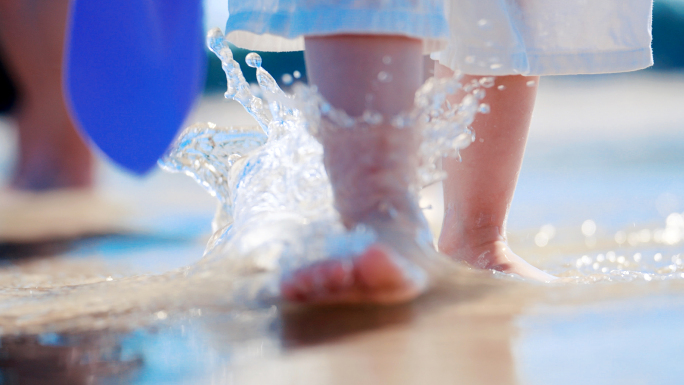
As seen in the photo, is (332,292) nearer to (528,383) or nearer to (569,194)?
(528,383)

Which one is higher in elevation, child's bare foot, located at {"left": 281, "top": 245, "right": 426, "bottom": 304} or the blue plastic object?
the blue plastic object

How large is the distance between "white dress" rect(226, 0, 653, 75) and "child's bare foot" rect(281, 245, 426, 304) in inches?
11.8

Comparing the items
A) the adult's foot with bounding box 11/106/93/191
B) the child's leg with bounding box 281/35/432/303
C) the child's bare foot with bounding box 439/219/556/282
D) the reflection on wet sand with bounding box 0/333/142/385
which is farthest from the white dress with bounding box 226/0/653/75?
the adult's foot with bounding box 11/106/93/191

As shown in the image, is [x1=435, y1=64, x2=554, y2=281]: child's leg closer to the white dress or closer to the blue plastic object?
the white dress

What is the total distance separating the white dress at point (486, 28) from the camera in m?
0.79

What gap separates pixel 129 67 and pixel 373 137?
2.35 ft

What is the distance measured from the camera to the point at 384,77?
0.79 metres

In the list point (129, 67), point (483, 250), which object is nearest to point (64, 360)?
point (483, 250)

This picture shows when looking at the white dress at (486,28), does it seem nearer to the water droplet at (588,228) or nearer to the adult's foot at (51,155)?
the water droplet at (588,228)

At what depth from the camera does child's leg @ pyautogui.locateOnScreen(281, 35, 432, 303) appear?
760 millimetres

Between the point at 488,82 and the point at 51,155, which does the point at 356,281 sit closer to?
the point at 488,82

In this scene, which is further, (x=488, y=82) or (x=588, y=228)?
(x=588, y=228)

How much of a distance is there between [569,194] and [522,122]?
1249mm

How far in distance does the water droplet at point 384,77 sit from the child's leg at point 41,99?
2.02m
